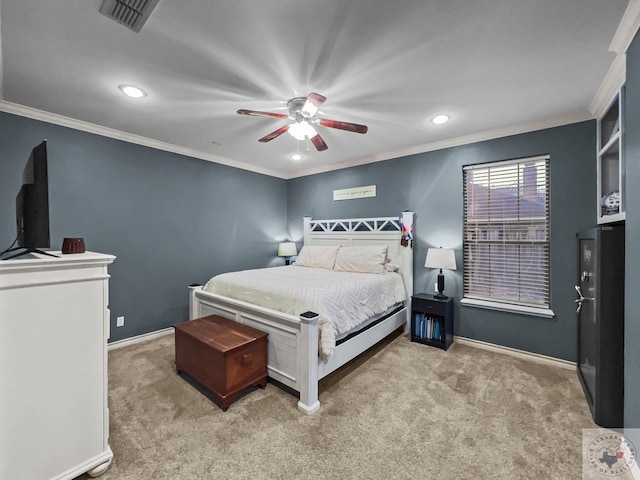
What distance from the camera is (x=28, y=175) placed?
64.7 inches

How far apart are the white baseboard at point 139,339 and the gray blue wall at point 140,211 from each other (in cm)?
6

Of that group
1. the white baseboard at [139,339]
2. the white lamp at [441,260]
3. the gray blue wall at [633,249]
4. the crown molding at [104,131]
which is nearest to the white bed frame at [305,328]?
the white lamp at [441,260]

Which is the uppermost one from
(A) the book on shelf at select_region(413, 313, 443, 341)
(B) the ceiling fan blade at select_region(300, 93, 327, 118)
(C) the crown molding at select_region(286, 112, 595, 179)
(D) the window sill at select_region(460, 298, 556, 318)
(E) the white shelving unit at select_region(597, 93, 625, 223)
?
(C) the crown molding at select_region(286, 112, 595, 179)

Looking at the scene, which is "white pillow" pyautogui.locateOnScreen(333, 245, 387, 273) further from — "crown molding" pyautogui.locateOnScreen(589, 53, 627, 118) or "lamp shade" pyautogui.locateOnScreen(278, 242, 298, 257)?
"crown molding" pyautogui.locateOnScreen(589, 53, 627, 118)

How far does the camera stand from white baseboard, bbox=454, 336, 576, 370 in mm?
2834

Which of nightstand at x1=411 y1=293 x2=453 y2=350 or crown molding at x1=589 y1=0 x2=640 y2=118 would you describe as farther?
nightstand at x1=411 y1=293 x2=453 y2=350

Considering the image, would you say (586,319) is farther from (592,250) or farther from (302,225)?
(302,225)

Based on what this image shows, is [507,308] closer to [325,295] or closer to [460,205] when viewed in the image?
[460,205]

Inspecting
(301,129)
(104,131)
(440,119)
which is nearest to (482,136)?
(440,119)

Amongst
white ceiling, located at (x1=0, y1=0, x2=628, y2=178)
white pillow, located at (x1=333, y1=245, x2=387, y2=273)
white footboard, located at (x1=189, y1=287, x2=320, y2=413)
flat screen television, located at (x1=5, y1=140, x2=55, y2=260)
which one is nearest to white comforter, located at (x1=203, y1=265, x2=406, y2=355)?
white footboard, located at (x1=189, y1=287, x2=320, y2=413)

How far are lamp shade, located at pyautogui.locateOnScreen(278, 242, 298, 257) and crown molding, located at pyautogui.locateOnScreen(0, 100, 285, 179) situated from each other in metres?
1.56

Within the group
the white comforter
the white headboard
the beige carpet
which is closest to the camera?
the beige carpet

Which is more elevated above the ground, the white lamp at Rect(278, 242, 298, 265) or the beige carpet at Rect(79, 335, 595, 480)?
the white lamp at Rect(278, 242, 298, 265)

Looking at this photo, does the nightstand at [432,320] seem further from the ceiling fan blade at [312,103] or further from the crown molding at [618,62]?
the ceiling fan blade at [312,103]
